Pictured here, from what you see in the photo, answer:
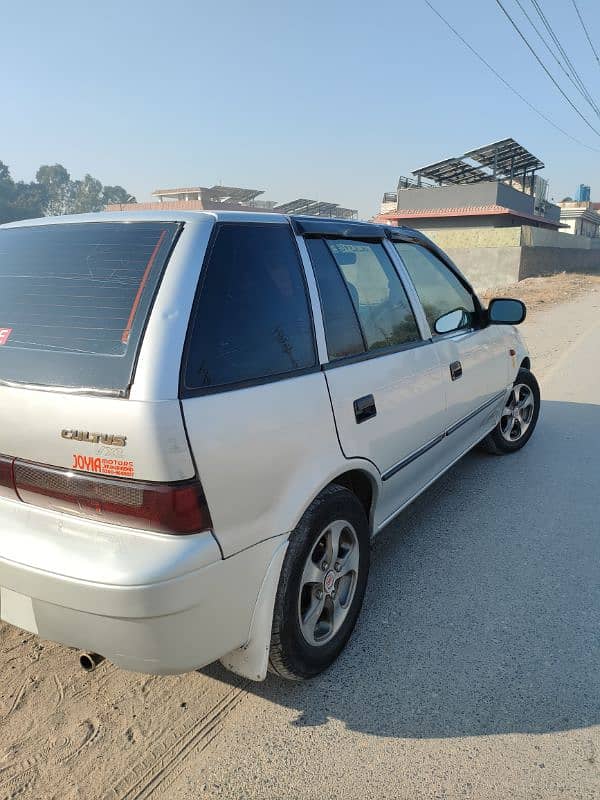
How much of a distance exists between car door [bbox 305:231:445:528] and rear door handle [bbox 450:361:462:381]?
178 mm

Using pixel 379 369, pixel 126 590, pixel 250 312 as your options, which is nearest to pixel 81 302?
pixel 250 312

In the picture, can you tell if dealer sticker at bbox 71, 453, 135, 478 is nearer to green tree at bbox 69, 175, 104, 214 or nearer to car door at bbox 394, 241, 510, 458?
car door at bbox 394, 241, 510, 458

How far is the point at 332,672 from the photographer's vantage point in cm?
237

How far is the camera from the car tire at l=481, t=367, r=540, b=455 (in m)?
4.65

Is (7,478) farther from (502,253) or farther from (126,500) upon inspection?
(502,253)

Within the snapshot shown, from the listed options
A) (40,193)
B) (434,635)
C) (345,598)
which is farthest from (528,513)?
(40,193)

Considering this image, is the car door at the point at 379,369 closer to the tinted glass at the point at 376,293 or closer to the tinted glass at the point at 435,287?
the tinted glass at the point at 376,293

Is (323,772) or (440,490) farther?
(440,490)

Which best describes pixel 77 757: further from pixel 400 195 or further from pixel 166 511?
pixel 400 195

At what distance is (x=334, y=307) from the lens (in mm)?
2484

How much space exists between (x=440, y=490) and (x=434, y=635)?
164cm

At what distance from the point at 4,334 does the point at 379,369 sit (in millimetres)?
1523

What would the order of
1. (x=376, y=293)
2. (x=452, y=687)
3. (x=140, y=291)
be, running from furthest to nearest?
(x=376, y=293), (x=452, y=687), (x=140, y=291)

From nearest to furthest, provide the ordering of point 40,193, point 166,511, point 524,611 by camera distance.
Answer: point 166,511, point 524,611, point 40,193
